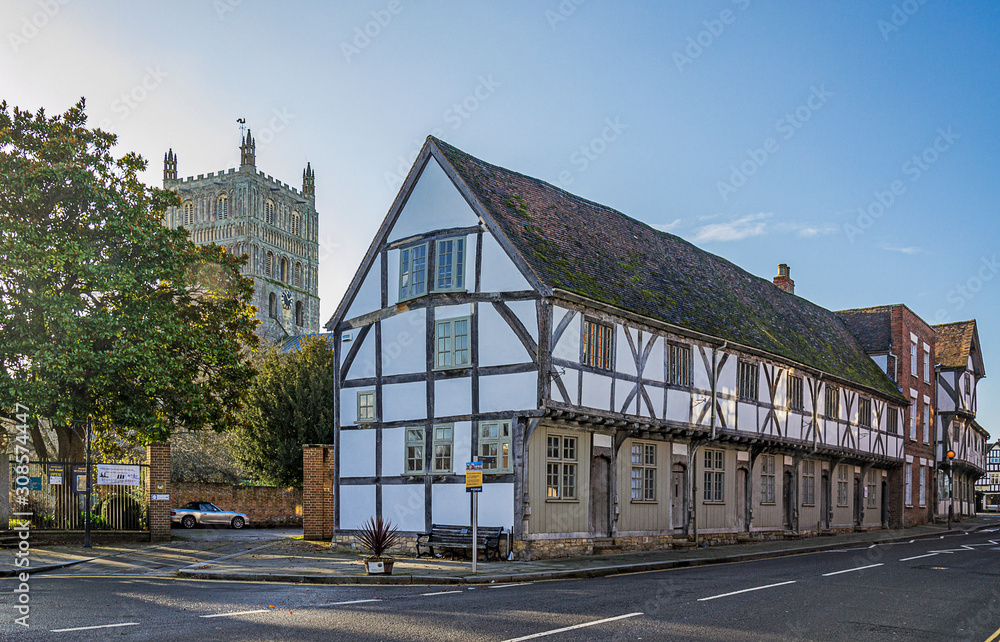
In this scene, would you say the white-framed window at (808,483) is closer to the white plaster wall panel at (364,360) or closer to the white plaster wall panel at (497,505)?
the white plaster wall panel at (497,505)

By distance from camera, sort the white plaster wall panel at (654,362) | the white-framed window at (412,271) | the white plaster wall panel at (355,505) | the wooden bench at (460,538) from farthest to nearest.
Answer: the white plaster wall panel at (654,362)
the white plaster wall panel at (355,505)
the white-framed window at (412,271)
the wooden bench at (460,538)

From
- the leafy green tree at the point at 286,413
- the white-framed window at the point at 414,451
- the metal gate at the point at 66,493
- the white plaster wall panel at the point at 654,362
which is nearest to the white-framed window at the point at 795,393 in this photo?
the white plaster wall panel at the point at 654,362

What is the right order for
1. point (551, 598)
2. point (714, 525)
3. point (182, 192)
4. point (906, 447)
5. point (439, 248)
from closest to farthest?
point (551, 598) → point (439, 248) → point (714, 525) → point (906, 447) → point (182, 192)

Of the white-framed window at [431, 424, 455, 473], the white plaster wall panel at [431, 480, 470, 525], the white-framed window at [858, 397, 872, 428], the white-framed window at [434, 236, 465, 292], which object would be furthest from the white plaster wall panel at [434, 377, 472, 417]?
the white-framed window at [858, 397, 872, 428]

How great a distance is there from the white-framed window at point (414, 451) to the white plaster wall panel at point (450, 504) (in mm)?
893

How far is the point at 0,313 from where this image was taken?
73.9 ft

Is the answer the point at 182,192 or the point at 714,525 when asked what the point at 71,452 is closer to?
the point at 714,525

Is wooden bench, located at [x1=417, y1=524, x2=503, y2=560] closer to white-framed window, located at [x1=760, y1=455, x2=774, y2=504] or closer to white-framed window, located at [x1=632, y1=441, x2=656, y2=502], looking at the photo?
white-framed window, located at [x1=632, y1=441, x2=656, y2=502]

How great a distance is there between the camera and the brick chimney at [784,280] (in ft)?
155

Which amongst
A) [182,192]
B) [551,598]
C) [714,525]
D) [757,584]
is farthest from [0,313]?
[182,192]

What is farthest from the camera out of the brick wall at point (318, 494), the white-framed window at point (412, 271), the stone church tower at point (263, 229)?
the stone church tower at point (263, 229)

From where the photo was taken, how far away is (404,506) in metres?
24.0

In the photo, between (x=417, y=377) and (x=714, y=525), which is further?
(x=714, y=525)

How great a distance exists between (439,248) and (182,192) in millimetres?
113323
